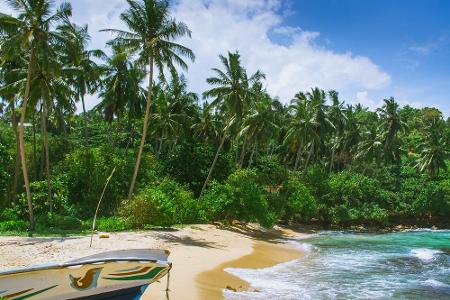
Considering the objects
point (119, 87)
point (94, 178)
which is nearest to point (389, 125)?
point (119, 87)

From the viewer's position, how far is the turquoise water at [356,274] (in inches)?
607

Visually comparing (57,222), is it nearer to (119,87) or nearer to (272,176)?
(119,87)

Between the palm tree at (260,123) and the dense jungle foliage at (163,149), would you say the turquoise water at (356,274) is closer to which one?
the dense jungle foliage at (163,149)

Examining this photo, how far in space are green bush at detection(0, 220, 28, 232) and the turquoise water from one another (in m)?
12.4

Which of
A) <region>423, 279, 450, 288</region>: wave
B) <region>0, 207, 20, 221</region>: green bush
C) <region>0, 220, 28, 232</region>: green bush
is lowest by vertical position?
<region>423, 279, 450, 288</region>: wave

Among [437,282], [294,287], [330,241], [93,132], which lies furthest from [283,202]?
[93,132]

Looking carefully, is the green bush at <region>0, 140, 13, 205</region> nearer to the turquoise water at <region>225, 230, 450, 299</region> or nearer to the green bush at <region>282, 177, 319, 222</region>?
the turquoise water at <region>225, 230, 450, 299</region>

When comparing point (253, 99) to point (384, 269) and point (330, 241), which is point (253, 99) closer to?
point (330, 241)

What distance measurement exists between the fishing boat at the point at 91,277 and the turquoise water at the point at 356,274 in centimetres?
399

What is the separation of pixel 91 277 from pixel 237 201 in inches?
866

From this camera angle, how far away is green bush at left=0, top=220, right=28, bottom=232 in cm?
2288

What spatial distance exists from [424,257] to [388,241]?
873 cm

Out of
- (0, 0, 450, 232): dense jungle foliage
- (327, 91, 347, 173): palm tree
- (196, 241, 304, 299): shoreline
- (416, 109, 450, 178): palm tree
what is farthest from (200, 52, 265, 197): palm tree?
(416, 109, 450, 178): palm tree

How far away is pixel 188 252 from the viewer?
1941 centimetres
